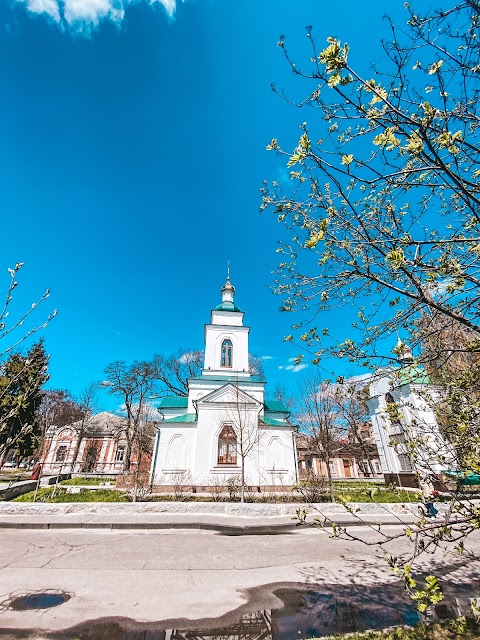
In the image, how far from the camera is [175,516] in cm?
1030

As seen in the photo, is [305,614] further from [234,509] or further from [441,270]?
[234,509]

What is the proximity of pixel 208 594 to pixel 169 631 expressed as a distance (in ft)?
3.54

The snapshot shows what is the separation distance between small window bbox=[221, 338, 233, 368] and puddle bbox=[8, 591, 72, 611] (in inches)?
755

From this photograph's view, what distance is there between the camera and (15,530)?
909cm

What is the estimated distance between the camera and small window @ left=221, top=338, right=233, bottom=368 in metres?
23.9

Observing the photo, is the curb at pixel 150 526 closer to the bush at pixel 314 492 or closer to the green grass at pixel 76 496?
Answer: the bush at pixel 314 492

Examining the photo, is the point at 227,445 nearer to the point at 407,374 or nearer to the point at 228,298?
the point at 228,298

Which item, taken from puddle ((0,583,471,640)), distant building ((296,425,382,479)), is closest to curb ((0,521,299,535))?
puddle ((0,583,471,640))

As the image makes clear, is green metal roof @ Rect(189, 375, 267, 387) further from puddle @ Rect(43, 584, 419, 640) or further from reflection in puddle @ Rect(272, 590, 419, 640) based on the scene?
puddle @ Rect(43, 584, 419, 640)

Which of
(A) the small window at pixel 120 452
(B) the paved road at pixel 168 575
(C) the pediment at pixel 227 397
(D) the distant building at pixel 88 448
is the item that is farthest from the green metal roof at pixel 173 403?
(A) the small window at pixel 120 452

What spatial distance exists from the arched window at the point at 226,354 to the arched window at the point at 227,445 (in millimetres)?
6189

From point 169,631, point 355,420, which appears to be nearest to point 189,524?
point 169,631

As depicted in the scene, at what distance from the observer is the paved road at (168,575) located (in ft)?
12.9

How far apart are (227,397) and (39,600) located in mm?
14852
